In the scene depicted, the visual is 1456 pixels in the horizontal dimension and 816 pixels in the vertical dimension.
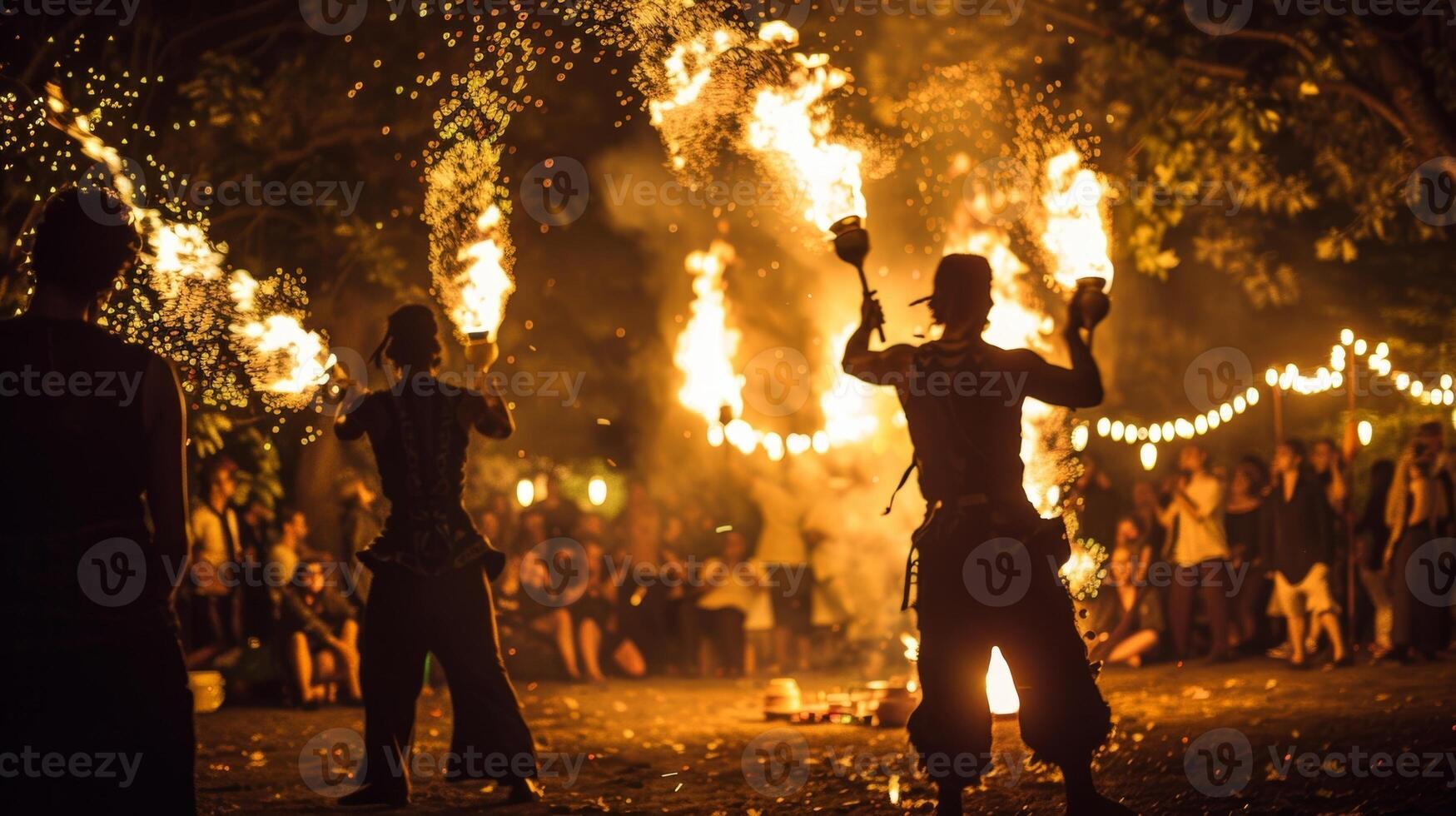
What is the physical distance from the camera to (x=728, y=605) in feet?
51.6

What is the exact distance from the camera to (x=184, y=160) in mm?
12547

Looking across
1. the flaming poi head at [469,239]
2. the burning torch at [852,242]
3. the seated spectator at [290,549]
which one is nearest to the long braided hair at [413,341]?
the flaming poi head at [469,239]

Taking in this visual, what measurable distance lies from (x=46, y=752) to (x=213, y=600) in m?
10.5

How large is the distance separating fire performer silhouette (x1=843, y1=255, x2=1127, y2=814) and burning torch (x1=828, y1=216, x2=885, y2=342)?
0.41m

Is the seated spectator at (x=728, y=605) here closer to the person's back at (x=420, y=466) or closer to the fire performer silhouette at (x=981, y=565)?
the person's back at (x=420, y=466)

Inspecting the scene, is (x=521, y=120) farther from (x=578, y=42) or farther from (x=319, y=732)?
(x=319, y=732)

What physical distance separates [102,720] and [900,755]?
20.1 ft

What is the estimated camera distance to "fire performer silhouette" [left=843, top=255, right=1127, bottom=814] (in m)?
5.65

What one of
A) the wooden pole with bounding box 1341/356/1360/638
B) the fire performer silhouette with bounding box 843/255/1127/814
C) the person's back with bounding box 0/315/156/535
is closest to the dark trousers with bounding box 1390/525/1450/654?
the wooden pole with bounding box 1341/356/1360/638

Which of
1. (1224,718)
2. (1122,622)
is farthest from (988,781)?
(1122,622)

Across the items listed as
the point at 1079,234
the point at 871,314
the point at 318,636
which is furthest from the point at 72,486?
the point at 318,636

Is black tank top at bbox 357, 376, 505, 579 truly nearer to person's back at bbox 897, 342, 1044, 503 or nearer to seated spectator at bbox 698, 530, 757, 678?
person's back at bbox 897, 342, 1044, 503

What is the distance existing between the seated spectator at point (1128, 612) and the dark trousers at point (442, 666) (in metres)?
8.52

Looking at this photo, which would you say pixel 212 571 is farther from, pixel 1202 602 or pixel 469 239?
pixel 1202 602
